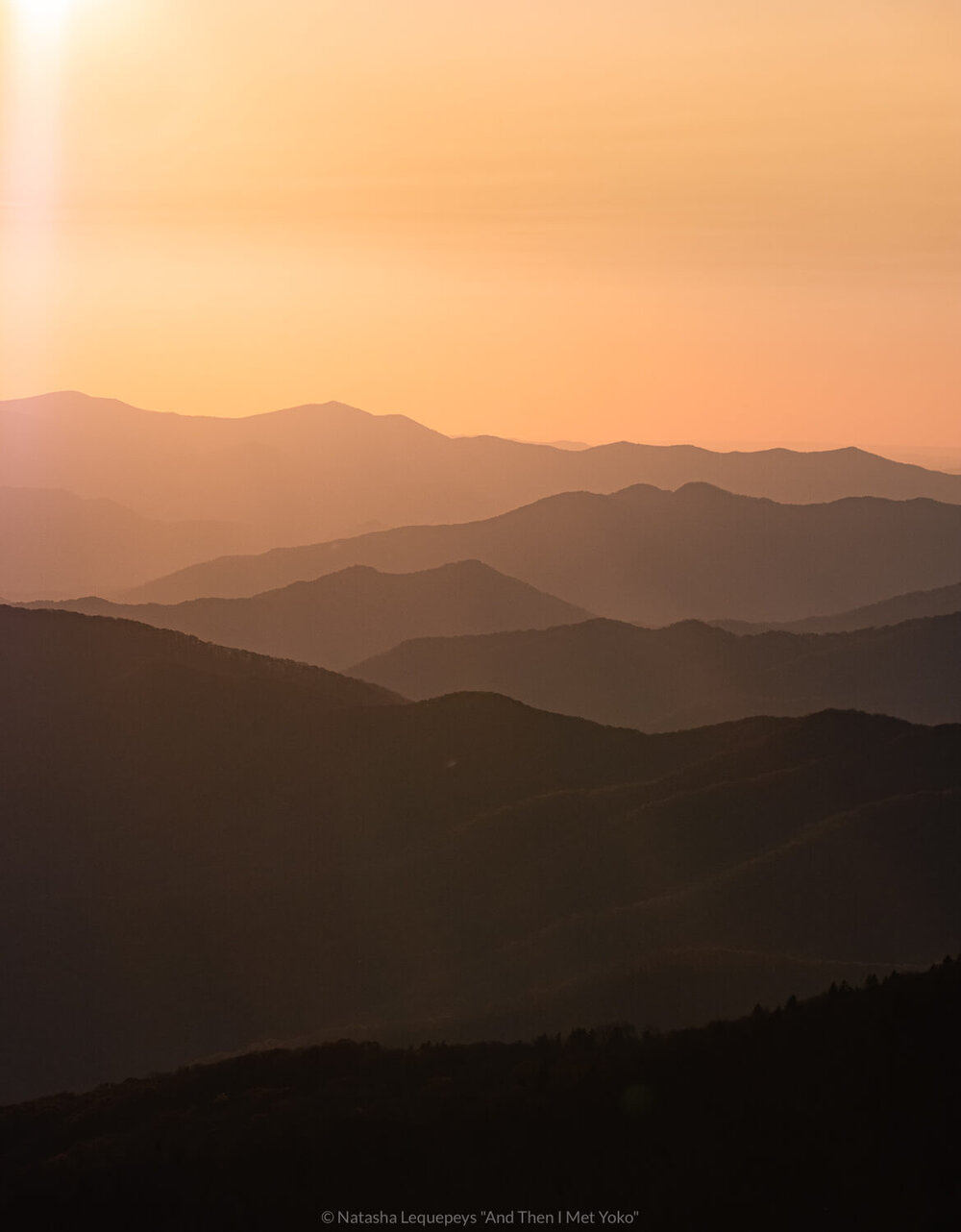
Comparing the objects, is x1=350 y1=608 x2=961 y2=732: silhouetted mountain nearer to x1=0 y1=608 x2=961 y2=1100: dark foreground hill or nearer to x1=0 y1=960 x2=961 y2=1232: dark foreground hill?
x1=0 y1=608 x2=961 y2=1100: dark foreground hill

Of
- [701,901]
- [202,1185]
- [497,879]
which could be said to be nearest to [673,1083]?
[202,1185]

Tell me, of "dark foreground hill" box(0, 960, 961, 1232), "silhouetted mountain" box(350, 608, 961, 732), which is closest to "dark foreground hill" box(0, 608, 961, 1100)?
"dark foreground hill" box(0, 960, 961, 1232)

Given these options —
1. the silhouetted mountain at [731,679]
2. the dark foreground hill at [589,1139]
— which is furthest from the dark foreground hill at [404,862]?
the silhouetted mountain at [731,679]

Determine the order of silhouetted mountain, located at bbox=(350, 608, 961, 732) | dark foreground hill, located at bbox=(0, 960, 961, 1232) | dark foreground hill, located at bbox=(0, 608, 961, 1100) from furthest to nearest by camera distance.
→ silhouetted mountain, located at bbox=(350, 608, 961, 732) → dark foreground hill, located at bbox=(0, 608, 961, 1100) → dark foreground hill, located at bbox=(0, 960, 961, 1232)

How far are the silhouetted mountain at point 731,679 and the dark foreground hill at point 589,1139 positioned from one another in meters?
130

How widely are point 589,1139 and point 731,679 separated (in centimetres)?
15434

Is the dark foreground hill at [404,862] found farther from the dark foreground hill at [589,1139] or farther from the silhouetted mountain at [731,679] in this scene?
the silhouetted mountain at [731,679]

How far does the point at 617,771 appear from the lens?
339 feet

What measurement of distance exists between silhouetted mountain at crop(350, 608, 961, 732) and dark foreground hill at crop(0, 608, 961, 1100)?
231 feet

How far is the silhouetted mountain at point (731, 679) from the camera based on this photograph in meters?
175

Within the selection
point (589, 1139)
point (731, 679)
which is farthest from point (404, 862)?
point (731, 679)

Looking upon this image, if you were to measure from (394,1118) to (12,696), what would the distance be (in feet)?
260

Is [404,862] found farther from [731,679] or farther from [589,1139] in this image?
[731,679]

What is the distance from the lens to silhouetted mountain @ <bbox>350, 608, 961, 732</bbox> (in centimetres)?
17462
